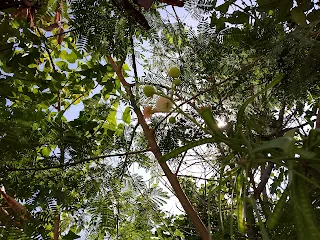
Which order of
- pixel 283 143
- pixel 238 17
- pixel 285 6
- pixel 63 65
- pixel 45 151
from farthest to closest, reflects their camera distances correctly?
1. pixel 63 65
2. pixel 45 151
3. pixel 238 17
4. pixel 285 6
5. pixel 283 143

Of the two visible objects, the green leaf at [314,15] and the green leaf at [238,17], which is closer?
the green leaf at [314,15]

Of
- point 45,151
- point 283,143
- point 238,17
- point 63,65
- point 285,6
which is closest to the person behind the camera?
point 283,143

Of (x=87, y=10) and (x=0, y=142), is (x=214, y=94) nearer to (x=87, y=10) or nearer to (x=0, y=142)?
(x=87, y=10)

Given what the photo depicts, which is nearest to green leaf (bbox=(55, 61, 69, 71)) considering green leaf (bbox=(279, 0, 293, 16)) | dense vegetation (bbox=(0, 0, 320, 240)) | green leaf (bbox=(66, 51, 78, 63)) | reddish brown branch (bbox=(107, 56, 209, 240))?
green leaf (bbox=(66, 51, 78, 63))

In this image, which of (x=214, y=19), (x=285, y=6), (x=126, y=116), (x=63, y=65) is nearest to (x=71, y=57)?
(x=63, y=65)

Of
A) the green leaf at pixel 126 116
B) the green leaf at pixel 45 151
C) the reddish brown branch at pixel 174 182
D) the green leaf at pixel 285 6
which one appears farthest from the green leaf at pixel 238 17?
the green leaf at pixel 45 151

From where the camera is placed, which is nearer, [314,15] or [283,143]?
[283,143]

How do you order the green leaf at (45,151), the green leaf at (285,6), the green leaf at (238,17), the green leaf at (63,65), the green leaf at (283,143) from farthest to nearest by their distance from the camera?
the green leaf at (63,65), the green leaf at (45,151), the green leaf at (238,17), the green leaf at (285,6), the green leaf at (283,143)

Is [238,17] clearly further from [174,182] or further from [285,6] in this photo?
[174,182]

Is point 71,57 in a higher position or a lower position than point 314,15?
higher

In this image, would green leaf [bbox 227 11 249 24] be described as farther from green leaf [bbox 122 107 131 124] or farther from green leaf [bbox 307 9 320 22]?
green leaf [bbox 122 107 131 124]

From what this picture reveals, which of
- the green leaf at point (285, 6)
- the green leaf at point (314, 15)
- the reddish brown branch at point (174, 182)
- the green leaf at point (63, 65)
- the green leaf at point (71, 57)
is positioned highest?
the green leaf at point (71, 57)

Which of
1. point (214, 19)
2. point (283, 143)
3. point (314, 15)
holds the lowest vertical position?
point (283, 143)

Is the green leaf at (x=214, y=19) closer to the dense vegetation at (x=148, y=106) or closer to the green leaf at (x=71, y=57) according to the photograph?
the dense vegetation at (x=148, y=106)
